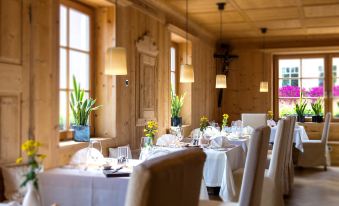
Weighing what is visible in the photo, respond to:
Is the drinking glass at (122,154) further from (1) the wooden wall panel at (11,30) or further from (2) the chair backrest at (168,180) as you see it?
(2) the chair backrest at (168,180)

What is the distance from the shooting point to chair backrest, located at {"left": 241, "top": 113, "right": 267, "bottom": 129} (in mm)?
6495

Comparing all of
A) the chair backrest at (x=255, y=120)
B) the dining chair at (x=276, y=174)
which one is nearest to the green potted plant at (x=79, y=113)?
the dining chair at (x=276, y=174)

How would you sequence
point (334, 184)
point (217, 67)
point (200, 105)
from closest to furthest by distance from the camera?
point (334, 184), point (200, 105), point (217, 67)

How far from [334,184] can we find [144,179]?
5.19m

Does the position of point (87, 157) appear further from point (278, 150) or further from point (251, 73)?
point (251, 73)

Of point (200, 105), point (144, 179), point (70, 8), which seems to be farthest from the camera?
point (200, 105)

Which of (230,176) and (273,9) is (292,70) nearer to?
(273,9)

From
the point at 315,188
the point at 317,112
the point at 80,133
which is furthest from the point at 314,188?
the point at 80,133

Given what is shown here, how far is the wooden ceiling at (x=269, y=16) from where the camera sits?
18.4 feet

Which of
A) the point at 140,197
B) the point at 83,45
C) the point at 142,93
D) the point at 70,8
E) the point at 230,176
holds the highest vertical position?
the point at 70,8

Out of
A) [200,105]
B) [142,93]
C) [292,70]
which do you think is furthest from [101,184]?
[292,70]

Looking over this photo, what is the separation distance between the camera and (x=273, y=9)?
595 centimetres

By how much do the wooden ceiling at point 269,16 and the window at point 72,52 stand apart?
164cm

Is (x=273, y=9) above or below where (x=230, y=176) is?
above
